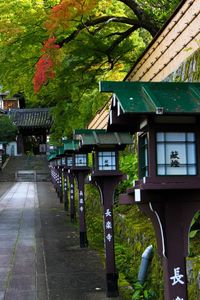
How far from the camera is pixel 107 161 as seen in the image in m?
7.61

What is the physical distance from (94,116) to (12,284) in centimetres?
1518

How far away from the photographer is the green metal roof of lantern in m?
7.31

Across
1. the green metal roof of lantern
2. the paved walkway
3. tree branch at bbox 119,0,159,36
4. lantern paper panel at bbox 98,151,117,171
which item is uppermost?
tree branch at bbox 119,0,159,36

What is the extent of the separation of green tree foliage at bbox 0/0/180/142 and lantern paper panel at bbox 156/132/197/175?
9.51 m

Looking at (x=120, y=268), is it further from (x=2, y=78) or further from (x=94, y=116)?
(x=94, y=116)

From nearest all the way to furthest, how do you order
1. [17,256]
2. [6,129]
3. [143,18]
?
1. [17,256]
2. [143,18]
3. [6,129]

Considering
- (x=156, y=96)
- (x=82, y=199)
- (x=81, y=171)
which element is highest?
(x=156, y=96)

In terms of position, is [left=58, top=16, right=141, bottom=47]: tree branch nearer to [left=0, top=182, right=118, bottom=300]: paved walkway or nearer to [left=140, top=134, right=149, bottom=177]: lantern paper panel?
[left=0, top=182, right=118, bottom=300]: paved walkway

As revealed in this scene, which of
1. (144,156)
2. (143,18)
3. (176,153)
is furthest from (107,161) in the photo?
(143,18)

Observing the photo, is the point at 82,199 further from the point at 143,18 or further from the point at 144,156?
the point at 143,18

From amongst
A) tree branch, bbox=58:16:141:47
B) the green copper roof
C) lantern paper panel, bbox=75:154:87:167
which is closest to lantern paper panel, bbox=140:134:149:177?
the green copper roof

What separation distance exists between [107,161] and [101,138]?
402 millimetres

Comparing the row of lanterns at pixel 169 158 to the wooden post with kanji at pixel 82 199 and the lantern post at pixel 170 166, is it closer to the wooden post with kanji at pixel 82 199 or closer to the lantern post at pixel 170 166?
the lantern post at pixel 170 166

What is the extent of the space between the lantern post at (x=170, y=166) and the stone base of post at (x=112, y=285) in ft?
10.6
